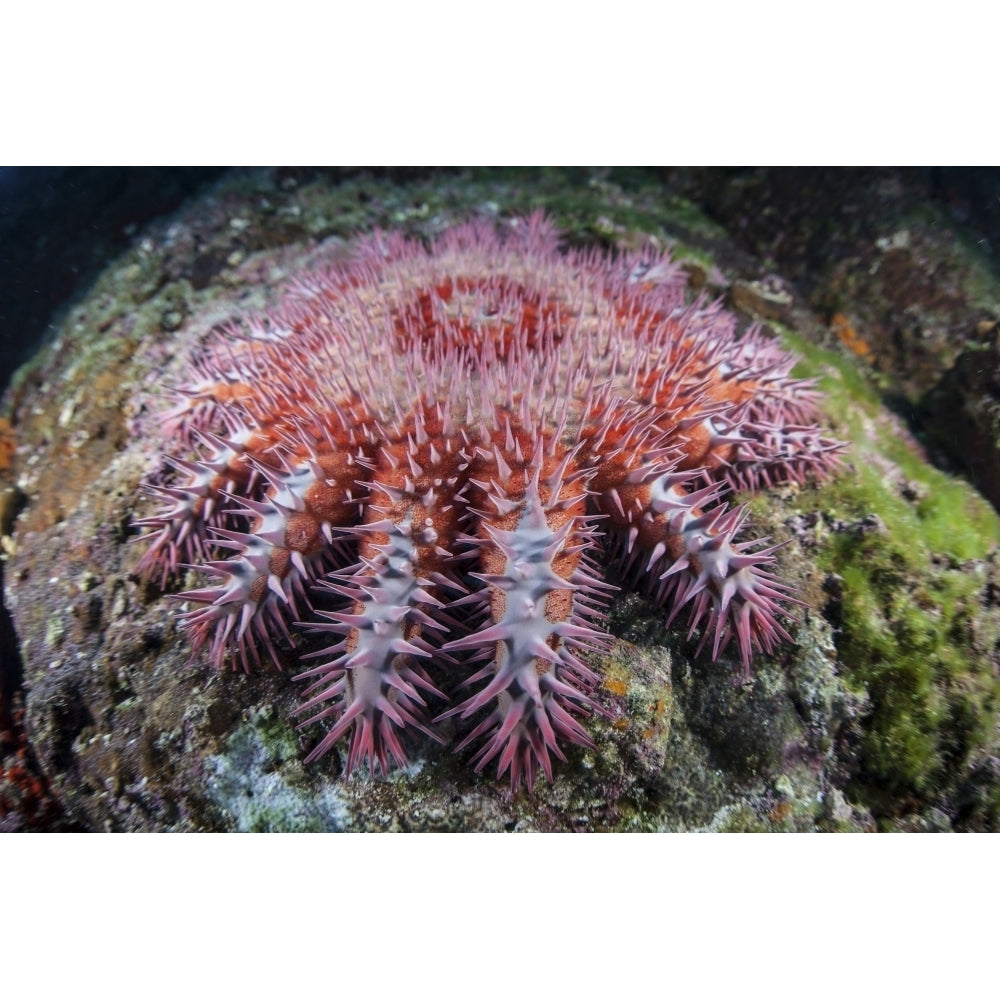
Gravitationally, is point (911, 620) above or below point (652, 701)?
above

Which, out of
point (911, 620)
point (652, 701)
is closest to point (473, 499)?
point (652, 701)

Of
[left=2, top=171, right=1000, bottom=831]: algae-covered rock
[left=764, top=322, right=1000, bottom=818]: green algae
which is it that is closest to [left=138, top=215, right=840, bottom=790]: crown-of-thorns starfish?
[left=2, top=171, right=1000, bottom=831]: algae-covered rock

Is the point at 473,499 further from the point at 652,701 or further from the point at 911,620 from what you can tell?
the point at 911,620

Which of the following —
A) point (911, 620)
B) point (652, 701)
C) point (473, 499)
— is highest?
point (473, 499)

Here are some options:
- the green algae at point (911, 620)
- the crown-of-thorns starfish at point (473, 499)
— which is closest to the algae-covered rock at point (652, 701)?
the green algae at point (911, 620)

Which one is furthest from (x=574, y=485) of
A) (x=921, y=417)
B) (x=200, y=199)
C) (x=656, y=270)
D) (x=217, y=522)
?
(x=200, y=199)

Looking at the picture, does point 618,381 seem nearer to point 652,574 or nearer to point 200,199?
point 652,574
